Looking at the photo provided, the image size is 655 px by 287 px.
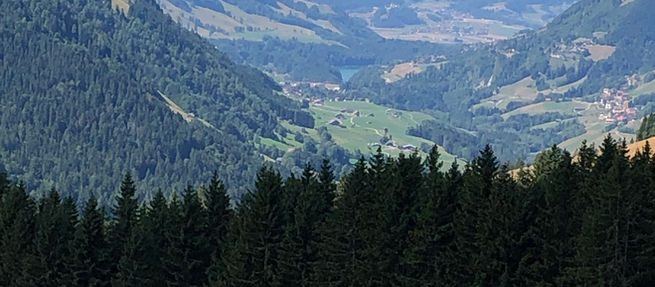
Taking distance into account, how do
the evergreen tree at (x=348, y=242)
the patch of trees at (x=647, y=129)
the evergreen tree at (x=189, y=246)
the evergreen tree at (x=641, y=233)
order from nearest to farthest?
the evergreen tree at (x=641, y=233) < the evergreen tree at (x=348, y=242) < the evergreen tree at (x=189, y=246) < the patch of trees at (x=647, y=129)

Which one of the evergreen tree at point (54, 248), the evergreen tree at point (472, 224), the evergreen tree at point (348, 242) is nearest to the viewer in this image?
the evergreen tree at point (472, 224)

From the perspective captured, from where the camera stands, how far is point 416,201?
60.6 m

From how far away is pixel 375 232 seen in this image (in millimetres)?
60094

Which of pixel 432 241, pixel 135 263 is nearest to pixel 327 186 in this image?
pixel 432 241

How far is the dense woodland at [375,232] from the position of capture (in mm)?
52531

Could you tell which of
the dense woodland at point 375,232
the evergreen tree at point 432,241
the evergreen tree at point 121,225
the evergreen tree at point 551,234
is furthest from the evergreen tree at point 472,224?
the evergreen tree at point 121,225

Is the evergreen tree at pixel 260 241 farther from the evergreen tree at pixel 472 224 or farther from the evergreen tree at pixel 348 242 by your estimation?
the evergreen tree at pixel 472 224

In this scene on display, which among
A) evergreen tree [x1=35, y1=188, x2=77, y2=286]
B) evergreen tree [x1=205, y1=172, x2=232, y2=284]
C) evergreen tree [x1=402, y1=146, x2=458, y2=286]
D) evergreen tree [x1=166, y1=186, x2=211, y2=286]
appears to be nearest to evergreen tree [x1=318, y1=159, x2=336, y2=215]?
evergreen tree [x1=205, y1=172, x2=232, y2=284]

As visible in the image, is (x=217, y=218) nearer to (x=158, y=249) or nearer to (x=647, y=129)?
(x=158, y=249)

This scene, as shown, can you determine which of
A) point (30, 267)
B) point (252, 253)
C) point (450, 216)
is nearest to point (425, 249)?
point (450, 216)

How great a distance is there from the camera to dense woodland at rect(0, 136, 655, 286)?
5253cm

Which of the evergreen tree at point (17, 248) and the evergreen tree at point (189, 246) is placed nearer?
the evergreen tree at point (189, 246)

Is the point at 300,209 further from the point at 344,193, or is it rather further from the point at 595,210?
the point at 595,210

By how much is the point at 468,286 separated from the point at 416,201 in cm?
685
